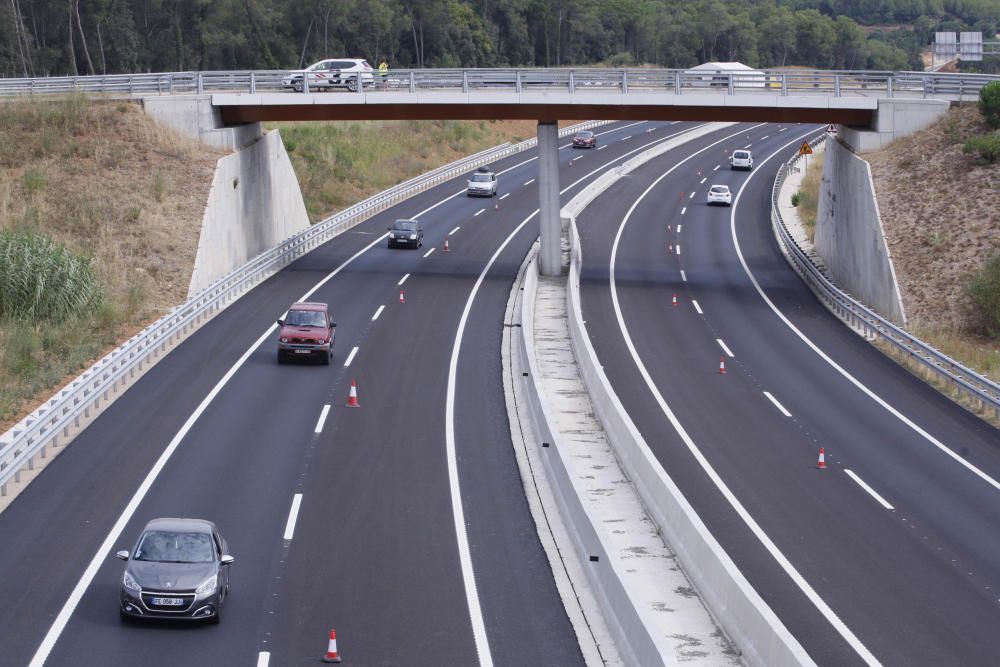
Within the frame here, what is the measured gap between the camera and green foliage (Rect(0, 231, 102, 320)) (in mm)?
38969

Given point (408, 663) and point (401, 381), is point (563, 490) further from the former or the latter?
point (401, 381)

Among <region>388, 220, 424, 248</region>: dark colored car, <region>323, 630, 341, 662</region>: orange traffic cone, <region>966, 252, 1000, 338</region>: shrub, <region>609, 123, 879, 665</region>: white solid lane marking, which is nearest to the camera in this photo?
<region>323, 630, 341, 662</region>: orange traffic cone

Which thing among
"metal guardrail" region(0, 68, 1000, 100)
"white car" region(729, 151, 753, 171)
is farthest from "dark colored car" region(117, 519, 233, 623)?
"white car" region(729, 151, 753, 171)

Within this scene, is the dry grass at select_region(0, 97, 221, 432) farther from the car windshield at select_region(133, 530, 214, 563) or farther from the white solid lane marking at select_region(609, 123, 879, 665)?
the car windshield at select_region(133, 530, 214, 563)

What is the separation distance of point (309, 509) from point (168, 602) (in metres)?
5.60

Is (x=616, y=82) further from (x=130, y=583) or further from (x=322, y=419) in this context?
(x=130, y=583)

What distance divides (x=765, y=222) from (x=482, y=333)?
3246cm

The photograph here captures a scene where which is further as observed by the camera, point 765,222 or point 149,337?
point 765,222

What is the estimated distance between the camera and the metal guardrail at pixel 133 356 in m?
24.7

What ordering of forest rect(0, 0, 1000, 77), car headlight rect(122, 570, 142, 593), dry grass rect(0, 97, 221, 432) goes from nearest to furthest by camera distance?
car headlight rect(122, 570, 142, 593) → dry grass rect(0, 97, 221, 432) → forest rect(0, 0, 1000, 77)

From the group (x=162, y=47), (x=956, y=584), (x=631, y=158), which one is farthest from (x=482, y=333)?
(x=162, y=47)

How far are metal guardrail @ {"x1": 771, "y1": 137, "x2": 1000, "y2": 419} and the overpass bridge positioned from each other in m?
5.82

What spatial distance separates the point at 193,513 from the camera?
22766 millimetres

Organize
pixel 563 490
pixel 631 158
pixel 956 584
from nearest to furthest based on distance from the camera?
pixel 956 584 < pixel 563 490 < pixel 631 158
